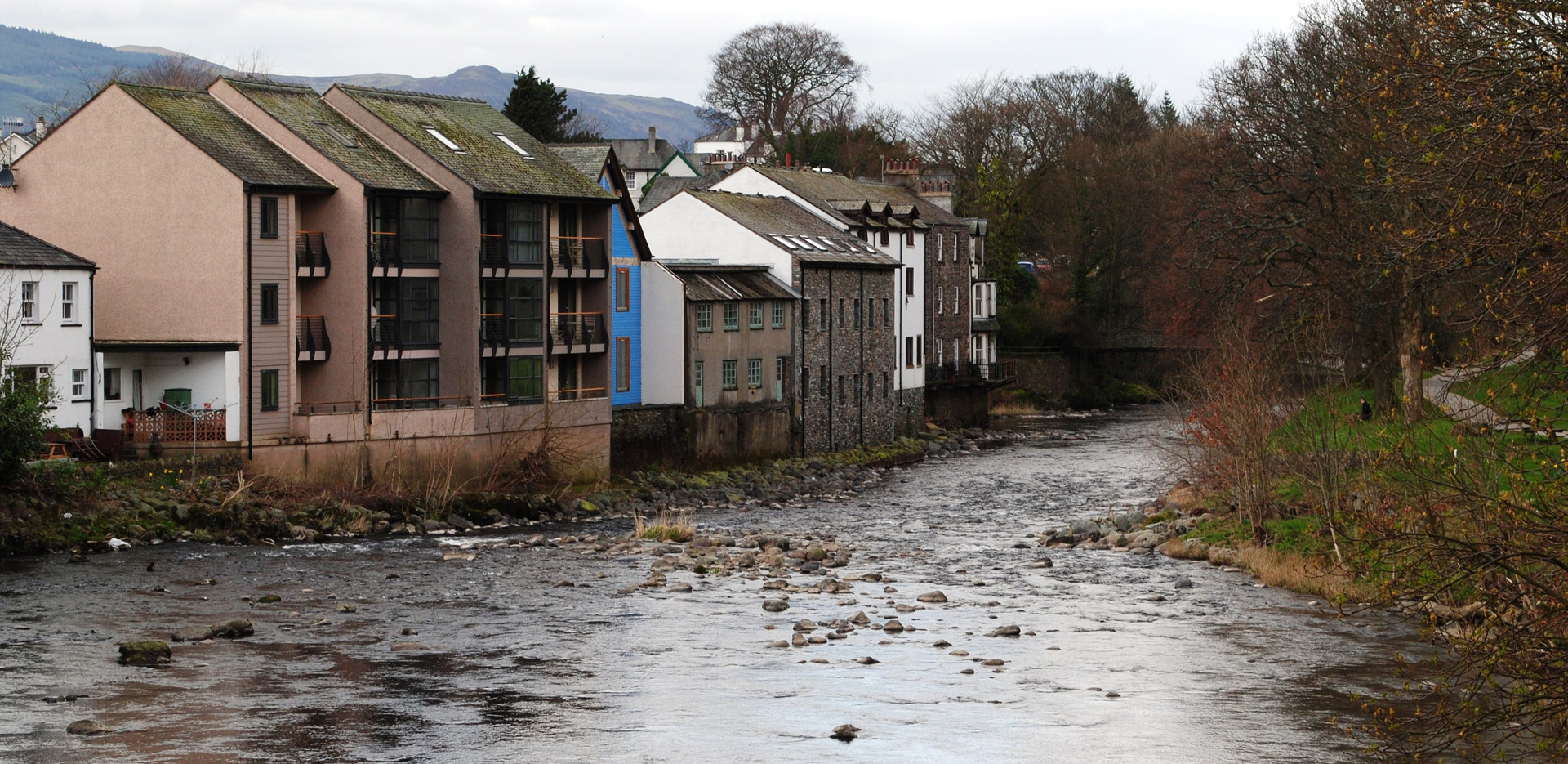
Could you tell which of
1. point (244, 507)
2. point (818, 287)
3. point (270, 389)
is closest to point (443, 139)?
point (270, 389)

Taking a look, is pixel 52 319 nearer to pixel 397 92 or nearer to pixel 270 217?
pixel 270 217

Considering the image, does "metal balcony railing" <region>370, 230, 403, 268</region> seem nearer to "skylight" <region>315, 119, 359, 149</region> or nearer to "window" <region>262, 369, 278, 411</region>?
"skylight" <region>315, 119, 359, 149</region>

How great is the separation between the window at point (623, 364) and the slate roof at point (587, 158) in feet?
17.5

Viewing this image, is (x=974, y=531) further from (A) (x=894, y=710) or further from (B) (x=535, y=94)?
(B) (x=535, y=94)

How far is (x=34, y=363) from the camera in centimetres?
3816

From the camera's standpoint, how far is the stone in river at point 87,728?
59.7 ft

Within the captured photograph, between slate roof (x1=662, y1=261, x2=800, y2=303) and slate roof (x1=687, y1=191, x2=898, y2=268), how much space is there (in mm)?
1418

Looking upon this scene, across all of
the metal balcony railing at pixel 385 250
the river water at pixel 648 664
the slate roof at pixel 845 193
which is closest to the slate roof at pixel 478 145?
the metal balcony railing at pixel 385 250

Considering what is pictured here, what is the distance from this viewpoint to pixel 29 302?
3831cm

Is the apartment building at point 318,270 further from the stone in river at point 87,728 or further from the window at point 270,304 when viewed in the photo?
the stone in river at point 87,728

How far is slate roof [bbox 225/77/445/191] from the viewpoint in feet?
145

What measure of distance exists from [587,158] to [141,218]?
16.2m

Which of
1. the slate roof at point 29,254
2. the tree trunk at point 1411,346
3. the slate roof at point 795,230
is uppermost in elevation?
the slate roof at point 795,230

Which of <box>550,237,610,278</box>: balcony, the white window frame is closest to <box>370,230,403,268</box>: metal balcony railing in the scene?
the white window frame
